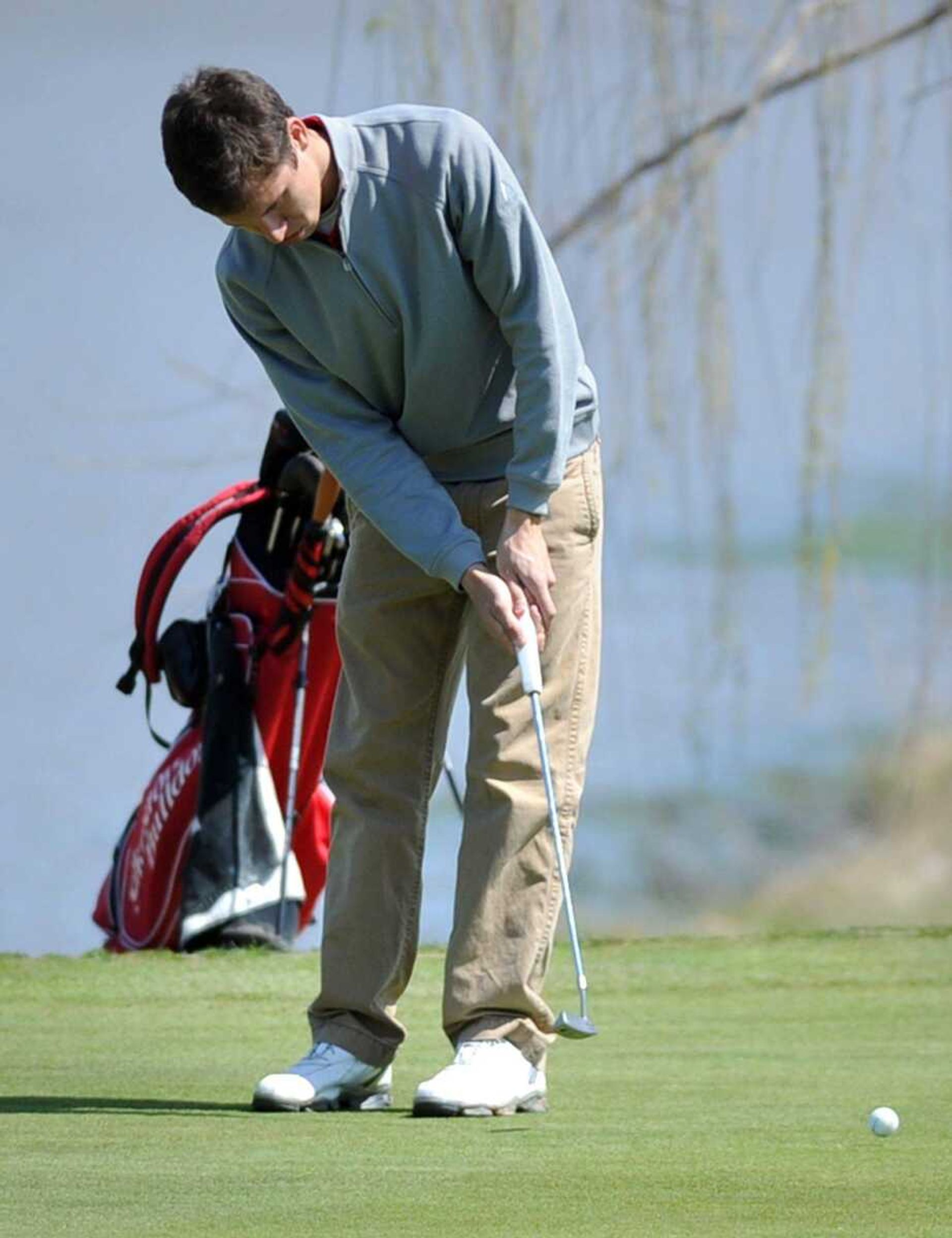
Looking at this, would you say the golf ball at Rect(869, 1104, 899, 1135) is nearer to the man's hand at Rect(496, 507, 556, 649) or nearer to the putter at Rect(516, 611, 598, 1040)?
the putter at Rect(516, 611, 598, 1040)

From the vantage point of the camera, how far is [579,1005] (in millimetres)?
3287

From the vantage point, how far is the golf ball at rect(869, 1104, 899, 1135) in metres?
2.06

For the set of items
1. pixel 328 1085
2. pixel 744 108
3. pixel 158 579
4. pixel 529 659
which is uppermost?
pixel 744 108

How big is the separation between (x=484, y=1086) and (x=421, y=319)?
2.31 ft

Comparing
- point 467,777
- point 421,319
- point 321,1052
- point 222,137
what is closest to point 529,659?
point 467,777

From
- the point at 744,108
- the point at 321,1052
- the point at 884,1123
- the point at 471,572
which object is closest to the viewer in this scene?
the point at 884,1123

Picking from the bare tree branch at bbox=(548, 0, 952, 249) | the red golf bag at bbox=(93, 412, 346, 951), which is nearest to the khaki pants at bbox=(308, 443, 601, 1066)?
the bare tree branch at bbox=(548, 0, 952, 249)

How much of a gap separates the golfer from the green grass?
14 cm

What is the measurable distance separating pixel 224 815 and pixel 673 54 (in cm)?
135

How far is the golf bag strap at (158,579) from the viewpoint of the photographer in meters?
3.97

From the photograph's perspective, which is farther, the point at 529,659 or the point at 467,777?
the point at 467,777

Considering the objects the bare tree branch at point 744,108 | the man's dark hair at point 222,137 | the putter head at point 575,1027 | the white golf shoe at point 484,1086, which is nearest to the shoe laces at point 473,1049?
the white golf shoe at point 484,1086

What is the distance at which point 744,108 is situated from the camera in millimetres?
3512

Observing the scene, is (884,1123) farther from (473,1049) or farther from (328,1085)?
(328,1085)
